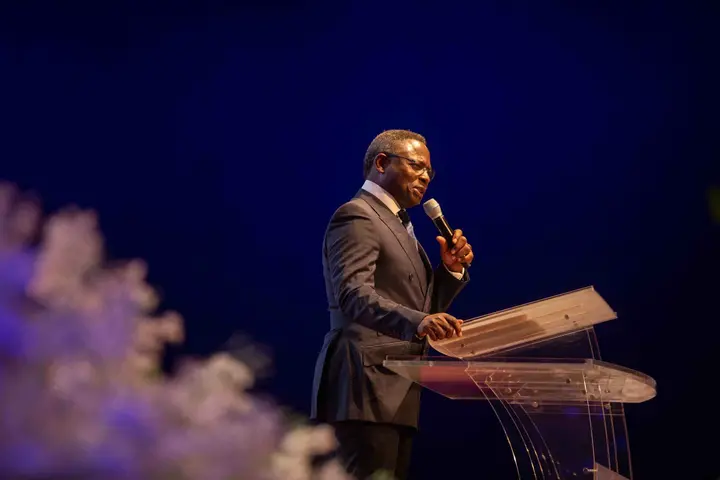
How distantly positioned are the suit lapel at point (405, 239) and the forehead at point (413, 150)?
0.20 m

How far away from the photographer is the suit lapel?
7.18 feet

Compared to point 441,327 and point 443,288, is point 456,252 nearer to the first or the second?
point 443,288

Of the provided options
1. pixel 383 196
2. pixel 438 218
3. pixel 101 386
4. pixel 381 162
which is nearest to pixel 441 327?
pixel 438 218

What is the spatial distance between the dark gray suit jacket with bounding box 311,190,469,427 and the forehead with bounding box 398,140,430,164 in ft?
0.73

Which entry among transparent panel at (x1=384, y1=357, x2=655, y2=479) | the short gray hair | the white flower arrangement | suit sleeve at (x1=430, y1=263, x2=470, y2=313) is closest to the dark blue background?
the short gray hair

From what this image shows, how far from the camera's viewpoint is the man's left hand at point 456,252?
86.2 inches

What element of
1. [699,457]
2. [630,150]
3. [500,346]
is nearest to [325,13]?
[630,150]

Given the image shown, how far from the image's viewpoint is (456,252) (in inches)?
86.4

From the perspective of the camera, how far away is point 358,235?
2.08 metres

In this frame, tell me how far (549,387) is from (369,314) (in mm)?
428

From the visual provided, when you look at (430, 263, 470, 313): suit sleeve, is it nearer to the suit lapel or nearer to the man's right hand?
the suit lapel

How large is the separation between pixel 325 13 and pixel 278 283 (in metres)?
1.18

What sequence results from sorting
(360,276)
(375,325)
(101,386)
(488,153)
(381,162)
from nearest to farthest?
(101,386), (375,325), (360,276), (381,162), (488,153)

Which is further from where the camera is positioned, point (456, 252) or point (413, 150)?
→ point (413, 150)
